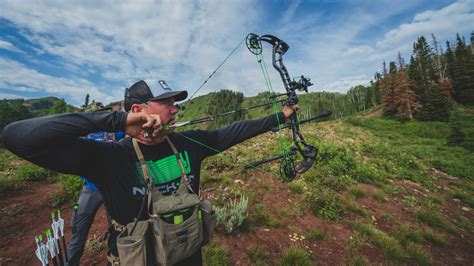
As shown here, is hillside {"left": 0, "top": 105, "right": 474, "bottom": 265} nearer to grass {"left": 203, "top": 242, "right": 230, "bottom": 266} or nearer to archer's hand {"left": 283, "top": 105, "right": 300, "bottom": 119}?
grass {"left": 203, "top": 242, "right": 230, "bottom": 266}

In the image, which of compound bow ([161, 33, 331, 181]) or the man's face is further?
compound bow ([161, 33, 331, 181])

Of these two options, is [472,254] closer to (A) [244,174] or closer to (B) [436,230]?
(B) [436,230]

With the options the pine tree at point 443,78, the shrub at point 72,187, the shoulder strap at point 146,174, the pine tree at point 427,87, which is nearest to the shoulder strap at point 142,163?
the shoulder strap at point 146,174

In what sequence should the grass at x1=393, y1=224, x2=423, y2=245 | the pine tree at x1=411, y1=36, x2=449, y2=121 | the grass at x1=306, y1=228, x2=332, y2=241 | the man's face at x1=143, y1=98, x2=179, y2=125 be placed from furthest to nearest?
the pine tree at x1=411, y1=36, x2=449, y2=121 → the grass at x1=393, y1=224, x2=423, y2=245 → the grass at x1=306, y1=228, x2=332, y2=241 → the man's face at x1=143, y1=98, x2=179, y2=125

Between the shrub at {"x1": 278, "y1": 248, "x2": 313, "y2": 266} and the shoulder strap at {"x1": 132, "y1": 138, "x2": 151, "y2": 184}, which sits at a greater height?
the shoulder strap at {"x1": 132, "y1": 138, "x2": 151, "y2": 184}

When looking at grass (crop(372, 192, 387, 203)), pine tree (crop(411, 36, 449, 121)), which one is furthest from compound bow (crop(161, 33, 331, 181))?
pine tree (crop(411, 36, 449, 121))

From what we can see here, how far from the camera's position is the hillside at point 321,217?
471 centimetres

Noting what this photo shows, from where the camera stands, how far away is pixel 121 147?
7.22 feet

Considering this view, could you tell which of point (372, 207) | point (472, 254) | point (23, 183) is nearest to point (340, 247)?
point (372, 207)

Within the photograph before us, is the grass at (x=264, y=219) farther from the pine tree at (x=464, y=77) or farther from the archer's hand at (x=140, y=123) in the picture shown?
the pine tree at (x=464, y=77)

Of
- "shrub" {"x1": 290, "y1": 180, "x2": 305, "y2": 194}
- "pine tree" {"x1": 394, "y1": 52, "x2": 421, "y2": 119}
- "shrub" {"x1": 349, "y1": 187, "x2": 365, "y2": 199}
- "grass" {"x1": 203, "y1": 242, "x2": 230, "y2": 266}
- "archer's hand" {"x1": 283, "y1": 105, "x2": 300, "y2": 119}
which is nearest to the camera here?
"archer's hand" {"x1": 283, "y1": 105, "x2": 300, "y2": 119}

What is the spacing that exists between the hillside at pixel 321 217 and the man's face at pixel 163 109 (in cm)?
314

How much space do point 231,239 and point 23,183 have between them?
9813 mm

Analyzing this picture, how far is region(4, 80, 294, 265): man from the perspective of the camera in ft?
5.03
